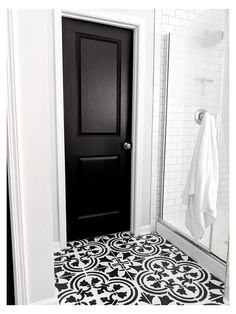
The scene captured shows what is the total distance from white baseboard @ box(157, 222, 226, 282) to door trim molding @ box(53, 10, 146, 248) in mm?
267

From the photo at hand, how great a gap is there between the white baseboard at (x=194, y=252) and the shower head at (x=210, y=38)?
5.56ft

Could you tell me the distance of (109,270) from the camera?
174cm

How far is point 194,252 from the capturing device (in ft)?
6.18

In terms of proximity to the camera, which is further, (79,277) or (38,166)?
(79,277)

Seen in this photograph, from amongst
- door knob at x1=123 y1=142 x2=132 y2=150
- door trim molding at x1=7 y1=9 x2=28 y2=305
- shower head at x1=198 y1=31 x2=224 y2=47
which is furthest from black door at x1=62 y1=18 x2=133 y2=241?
door trim molding at x1=7 y1=9 x2=28 y2=305

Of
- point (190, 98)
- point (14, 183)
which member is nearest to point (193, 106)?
point (190, 98)

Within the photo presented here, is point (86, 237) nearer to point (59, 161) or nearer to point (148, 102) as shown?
point (59, 161)

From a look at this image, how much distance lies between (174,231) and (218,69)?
4.80ft

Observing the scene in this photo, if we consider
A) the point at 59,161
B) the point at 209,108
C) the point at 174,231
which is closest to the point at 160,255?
the point at 174,231

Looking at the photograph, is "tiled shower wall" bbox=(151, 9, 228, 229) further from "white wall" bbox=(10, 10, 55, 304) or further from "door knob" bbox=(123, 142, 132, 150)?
"white wall" bbox=(10, 10, 55, 304)

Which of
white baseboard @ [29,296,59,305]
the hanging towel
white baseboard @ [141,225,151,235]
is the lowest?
white baseboard @ [141,225,151,235]

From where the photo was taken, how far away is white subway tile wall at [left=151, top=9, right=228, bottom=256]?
200cm

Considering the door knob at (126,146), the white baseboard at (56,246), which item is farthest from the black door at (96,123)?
the white baseboard at (56,246)

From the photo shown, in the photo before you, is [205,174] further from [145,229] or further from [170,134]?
[145,229]
